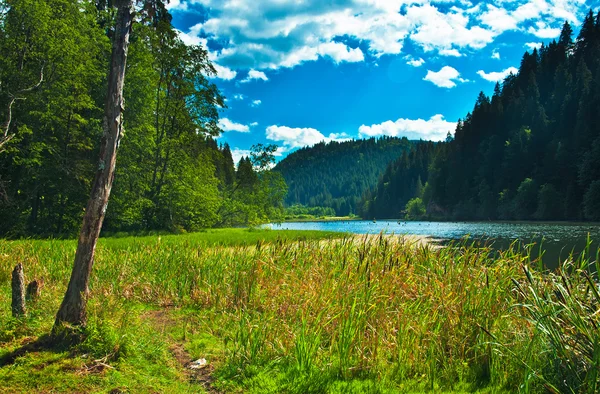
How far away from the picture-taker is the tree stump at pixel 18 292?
5.84m

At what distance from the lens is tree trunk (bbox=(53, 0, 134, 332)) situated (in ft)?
17.2

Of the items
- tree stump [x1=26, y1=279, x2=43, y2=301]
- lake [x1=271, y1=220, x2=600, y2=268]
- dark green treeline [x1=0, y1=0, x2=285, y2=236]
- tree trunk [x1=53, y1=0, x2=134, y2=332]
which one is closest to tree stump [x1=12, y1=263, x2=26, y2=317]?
tree stump [x1=26, y1=279, x2=43, y2=301]

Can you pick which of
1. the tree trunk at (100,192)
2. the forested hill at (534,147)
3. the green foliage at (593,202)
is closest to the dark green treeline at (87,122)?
the tree trunk at (100,192)

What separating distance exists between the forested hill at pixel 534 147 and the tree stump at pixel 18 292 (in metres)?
65.1

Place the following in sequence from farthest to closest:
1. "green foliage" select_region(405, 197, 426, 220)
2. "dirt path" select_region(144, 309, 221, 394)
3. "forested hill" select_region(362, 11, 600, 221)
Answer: "green foliage" select_region(405, 197, 426, 220) → "forested hill" select_region(362, 11, 600, 221) → "dirt path" select_region(144, 309, 221, 394)

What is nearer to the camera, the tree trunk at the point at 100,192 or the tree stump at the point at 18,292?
the tree trunk at the point at 100,192

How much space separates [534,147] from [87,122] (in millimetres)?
86700

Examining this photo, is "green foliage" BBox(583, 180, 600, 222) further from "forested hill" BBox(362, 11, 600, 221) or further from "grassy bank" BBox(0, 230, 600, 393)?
"grassy bank" BBox(0, 230, 600, 393)

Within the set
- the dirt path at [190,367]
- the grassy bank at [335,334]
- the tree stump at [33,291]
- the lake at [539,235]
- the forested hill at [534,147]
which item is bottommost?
the lake at [539,235]

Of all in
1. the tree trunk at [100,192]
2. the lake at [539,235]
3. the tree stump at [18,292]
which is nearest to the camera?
the tree trunk at [100,192]

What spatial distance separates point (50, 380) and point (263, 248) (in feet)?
19.6

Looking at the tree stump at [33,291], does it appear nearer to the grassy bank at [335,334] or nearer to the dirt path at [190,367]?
the grassy bank at [335,334]

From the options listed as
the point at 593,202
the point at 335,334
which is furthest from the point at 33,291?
the point at 593,202

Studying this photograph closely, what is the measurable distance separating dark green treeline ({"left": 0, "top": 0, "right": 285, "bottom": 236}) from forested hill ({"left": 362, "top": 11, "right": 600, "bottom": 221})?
56528mm
